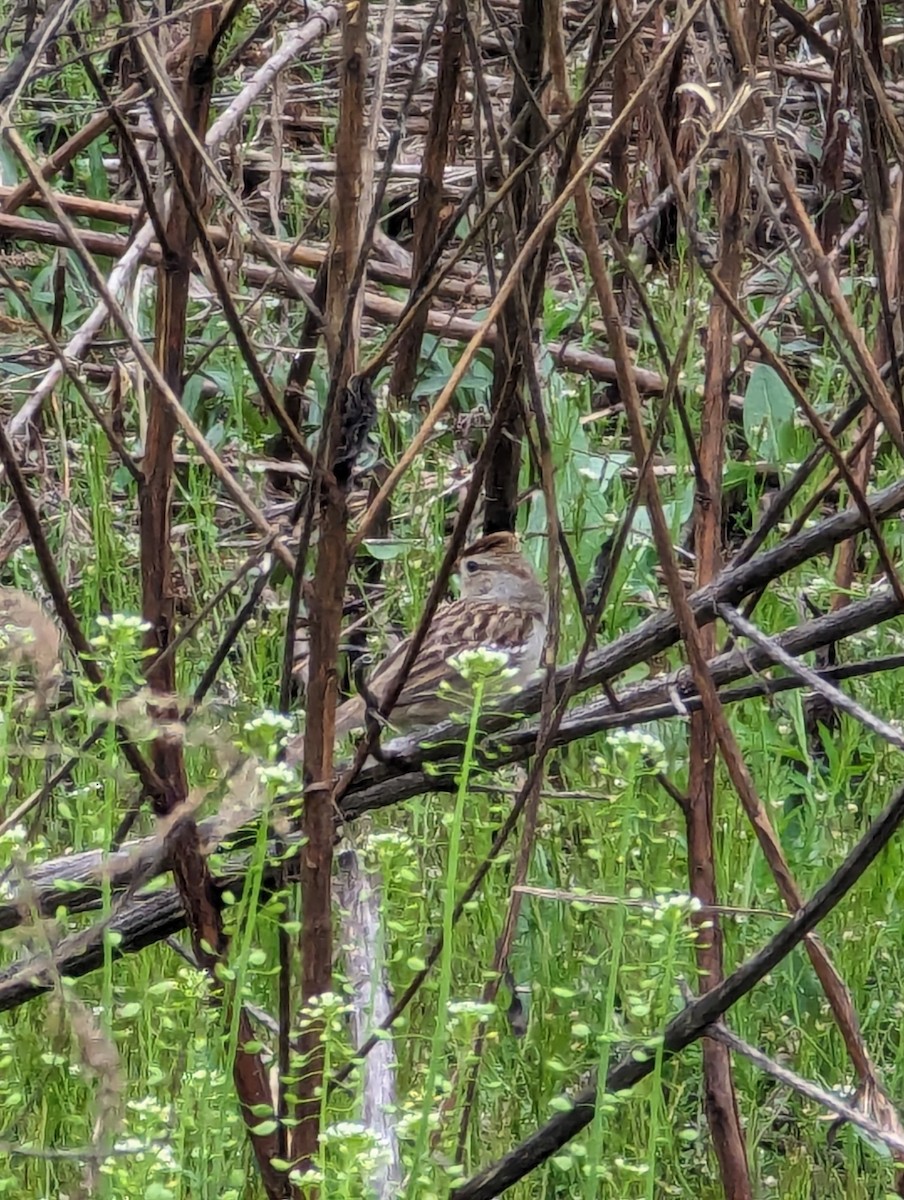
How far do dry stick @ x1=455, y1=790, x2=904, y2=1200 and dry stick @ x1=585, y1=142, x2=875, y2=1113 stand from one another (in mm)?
145

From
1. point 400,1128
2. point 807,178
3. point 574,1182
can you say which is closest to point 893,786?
point 574,1182

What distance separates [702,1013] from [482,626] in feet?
8.59

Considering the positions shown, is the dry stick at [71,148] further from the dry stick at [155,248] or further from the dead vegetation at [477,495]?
the dry stick at [155,248]

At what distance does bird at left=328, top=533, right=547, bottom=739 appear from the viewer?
4445mm

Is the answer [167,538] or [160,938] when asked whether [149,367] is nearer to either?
[167,538]

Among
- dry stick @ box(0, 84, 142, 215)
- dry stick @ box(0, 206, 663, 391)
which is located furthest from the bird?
dry stick @ box(0, 84, 142, 215)

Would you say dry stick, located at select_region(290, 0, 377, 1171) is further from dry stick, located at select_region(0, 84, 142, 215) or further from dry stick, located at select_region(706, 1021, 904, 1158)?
dry stick, located at select_region(0, 84, 142, 215)

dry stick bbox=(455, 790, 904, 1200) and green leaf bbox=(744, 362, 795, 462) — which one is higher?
green leaf bbox=(744, 362, 795, 462)

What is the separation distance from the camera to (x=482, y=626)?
4.81 m

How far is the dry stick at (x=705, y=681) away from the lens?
85.6 inches

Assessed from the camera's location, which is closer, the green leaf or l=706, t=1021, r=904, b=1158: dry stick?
l=706, t=1021, r=904, b=1158: dry stick

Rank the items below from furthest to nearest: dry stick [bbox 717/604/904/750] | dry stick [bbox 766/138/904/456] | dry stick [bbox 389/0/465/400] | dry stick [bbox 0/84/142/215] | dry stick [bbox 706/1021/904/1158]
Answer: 1. dry stick [bbox 0/84/142/215]
2. dry stick [bbox 389/0/465/400]
3. dry stick [bbox 717/604/904/750]
4. dry stick [bbox 706/1021/904/1158]
5. dry stick [bbox 766/138/904/456]

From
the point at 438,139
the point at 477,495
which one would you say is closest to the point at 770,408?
the point at 438,139

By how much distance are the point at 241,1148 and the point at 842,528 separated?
139cm
